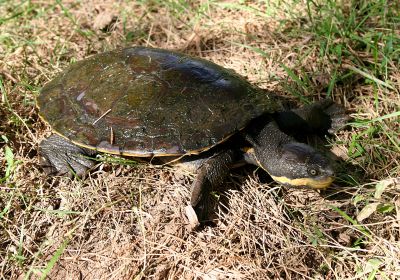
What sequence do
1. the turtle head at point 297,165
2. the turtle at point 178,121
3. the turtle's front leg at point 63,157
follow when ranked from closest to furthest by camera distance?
the turtle head at point 297,165, the turtle at point 178,121, the turtle's front leg at point 63,157

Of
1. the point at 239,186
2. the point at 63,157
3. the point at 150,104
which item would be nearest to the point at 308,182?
the point at 239,186

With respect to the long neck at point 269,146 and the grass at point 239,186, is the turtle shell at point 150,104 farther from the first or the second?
the grass at point 239,186

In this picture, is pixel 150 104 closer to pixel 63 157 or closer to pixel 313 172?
pixel 63 157

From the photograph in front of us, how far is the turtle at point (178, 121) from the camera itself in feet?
9.13

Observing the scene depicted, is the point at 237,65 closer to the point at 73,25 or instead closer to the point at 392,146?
the point at 392,146

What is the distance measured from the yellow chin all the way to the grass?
0.16 metres

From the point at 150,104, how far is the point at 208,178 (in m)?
0.70

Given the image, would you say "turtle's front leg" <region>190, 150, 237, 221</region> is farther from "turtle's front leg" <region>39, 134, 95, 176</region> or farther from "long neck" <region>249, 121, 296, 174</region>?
"turtle's front leg" <region>39, 134, 95, 176</region>

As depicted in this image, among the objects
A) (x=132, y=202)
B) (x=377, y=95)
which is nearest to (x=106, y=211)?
(x=132, y=202)

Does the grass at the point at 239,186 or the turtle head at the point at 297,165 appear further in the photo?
the turtle head at the point at 297,165

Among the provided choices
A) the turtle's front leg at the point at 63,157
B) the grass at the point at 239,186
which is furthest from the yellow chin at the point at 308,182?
the turtle's front leg at the point at 63,157

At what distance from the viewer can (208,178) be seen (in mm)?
2809

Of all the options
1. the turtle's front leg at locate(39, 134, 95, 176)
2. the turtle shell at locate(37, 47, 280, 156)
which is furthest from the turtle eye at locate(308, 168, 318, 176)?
the turtle's front leg at locate(39, 134, 95, 176)

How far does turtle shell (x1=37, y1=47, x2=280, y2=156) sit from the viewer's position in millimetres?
2801
